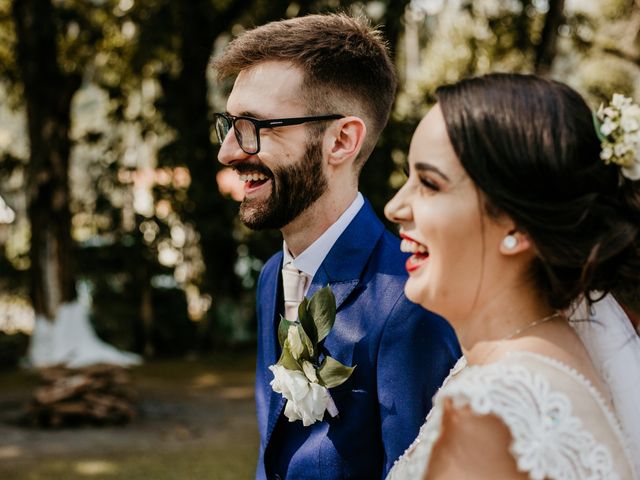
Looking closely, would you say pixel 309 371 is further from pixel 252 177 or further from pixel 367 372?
pixel 252 177

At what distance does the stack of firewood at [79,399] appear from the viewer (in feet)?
27.4

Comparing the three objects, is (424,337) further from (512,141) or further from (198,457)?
(198,457)

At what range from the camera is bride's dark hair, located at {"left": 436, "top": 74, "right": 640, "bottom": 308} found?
1.52 m

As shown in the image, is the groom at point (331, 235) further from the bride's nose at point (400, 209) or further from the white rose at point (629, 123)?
the white rose at point (629, 123)

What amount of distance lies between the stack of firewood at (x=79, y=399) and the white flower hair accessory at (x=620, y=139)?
24.8 feet

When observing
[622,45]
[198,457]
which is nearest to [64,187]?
[198,457]

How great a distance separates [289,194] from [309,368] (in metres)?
0.50

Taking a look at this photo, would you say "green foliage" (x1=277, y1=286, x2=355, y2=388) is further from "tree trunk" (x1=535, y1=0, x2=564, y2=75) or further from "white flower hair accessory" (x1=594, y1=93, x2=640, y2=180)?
"tree trunk" (x1=535, y1=0, x2=564, y2=75)

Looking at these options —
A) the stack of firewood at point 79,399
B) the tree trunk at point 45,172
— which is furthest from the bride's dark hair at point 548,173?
the tree trunk at point 45,172

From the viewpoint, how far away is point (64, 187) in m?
9.61

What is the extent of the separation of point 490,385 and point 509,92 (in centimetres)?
54

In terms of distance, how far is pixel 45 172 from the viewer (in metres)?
9.53

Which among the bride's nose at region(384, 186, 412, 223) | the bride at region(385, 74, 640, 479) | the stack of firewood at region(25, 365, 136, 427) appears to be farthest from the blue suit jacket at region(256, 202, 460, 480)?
the stack of firewood at region(25, 365, 136, 427)

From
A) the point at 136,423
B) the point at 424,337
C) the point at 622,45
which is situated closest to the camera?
the point at 424,337
